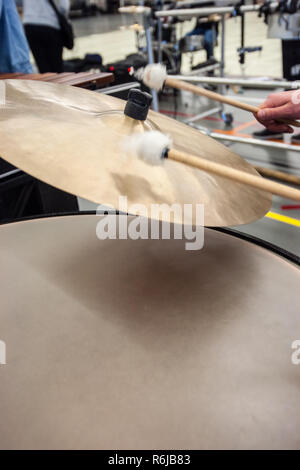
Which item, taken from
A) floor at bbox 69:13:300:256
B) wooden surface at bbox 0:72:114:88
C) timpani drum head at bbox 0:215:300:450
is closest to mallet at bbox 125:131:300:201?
timpani drum head at bbox 0:215:300:450

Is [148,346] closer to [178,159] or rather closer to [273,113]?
[178,159]

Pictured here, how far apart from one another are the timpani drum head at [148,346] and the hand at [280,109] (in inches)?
9.7

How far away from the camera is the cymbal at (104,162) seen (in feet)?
1.44

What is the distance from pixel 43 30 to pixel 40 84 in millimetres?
2054

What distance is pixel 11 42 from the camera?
154cm

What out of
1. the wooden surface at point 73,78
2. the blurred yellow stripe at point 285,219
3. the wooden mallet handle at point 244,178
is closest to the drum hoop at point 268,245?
the wooden mallet handle at point 244,178

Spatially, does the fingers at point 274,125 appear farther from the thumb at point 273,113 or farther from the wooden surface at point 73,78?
the wooden surface at point 73,78

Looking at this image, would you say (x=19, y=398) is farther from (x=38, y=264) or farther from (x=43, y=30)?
(x=43, y=30)

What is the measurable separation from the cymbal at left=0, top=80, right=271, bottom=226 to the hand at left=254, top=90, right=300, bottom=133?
0.12 meters

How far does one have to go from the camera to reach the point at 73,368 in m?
0.45

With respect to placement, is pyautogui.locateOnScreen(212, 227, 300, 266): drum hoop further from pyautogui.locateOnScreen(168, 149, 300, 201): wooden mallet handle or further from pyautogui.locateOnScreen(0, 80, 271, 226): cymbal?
pyautogui.locateOnScreen(168, 149, 300, 201): wooden mallet handle

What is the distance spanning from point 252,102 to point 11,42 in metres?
2.27

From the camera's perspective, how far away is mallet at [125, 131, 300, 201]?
1.35 feet

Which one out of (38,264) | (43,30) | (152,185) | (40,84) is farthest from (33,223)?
(43,30)
